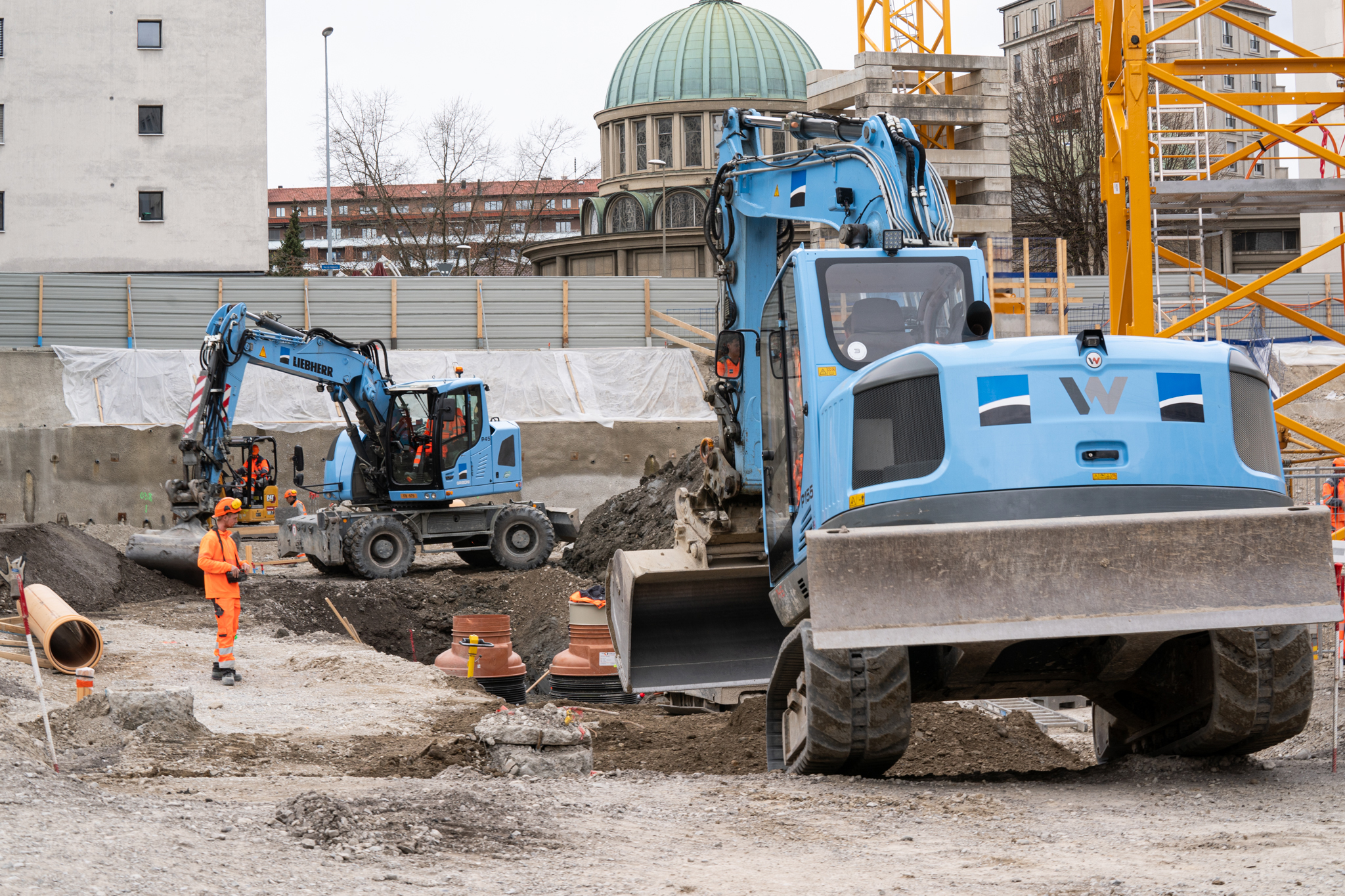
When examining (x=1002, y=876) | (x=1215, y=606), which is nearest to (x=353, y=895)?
(x=1002, y=876)

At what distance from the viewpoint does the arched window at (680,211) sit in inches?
2010

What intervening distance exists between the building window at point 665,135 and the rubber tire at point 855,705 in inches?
1871

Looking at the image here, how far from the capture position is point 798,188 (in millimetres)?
9273

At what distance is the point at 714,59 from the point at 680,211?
6.23 m

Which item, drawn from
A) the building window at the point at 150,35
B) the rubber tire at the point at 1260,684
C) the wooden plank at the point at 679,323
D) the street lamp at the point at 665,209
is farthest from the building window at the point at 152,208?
the rubber tire at the point at 1260,684

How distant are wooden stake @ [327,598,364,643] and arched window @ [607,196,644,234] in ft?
115

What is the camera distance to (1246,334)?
3447 centimetres

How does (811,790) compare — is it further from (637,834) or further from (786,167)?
(786,167)

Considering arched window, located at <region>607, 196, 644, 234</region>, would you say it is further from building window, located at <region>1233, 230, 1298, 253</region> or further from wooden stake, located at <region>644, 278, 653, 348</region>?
building window, located at <region>1233, 230, 1298, 253</region>

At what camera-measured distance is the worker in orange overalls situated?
39.5 ft

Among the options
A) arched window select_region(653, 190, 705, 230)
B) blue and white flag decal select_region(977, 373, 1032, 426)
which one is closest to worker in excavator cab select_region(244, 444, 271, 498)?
blue and white flag decal select_region(977, 373, 1032, 426)

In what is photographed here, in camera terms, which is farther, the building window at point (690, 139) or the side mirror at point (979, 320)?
the building window at point (690, 139)

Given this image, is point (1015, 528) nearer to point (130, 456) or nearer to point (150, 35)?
point (130, 456)

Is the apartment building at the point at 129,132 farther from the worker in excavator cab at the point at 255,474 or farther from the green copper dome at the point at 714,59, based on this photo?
the worker in excavator cab at the point at 255,474
